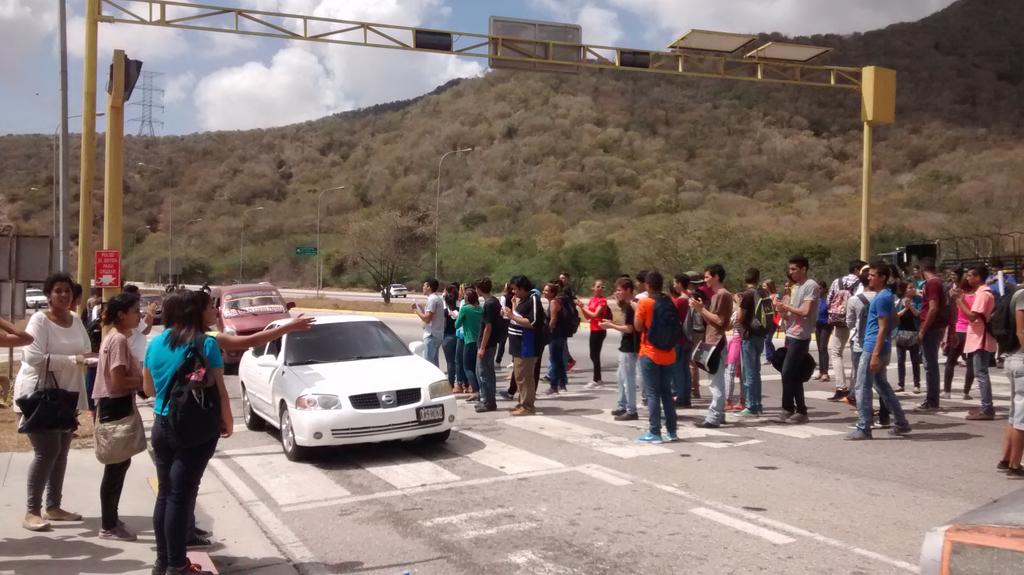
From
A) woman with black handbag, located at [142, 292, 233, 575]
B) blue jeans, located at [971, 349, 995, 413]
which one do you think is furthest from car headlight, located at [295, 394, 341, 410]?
blue jeans, located at [971, 349, 995, 413]

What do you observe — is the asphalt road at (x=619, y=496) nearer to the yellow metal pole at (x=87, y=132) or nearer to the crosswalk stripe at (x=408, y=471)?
the crosswalk stripe at (x=408, y=471)

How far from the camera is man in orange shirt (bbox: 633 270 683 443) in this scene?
9.20 m

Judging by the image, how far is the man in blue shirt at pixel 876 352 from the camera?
899 cm

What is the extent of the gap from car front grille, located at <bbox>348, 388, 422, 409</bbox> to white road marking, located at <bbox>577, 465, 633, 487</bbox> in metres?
1.84

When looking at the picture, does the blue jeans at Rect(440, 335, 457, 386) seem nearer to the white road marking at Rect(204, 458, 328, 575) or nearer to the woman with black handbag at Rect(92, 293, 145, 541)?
the white road marking at Rect(204, 458, 328, 575)

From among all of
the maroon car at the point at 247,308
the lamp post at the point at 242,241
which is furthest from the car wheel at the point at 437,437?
the lamp post at the point at 242,241

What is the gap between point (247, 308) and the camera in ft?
66.3

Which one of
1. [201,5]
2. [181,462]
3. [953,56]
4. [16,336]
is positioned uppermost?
[953,56]

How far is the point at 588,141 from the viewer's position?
108750 mm

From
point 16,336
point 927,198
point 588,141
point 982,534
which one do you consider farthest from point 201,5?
point 588,141

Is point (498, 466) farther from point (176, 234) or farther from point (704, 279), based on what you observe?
point (176, 234)

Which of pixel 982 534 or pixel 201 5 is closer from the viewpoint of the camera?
pixel 982 534

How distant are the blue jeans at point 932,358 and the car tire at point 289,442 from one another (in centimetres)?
765

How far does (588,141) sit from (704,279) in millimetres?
99147
